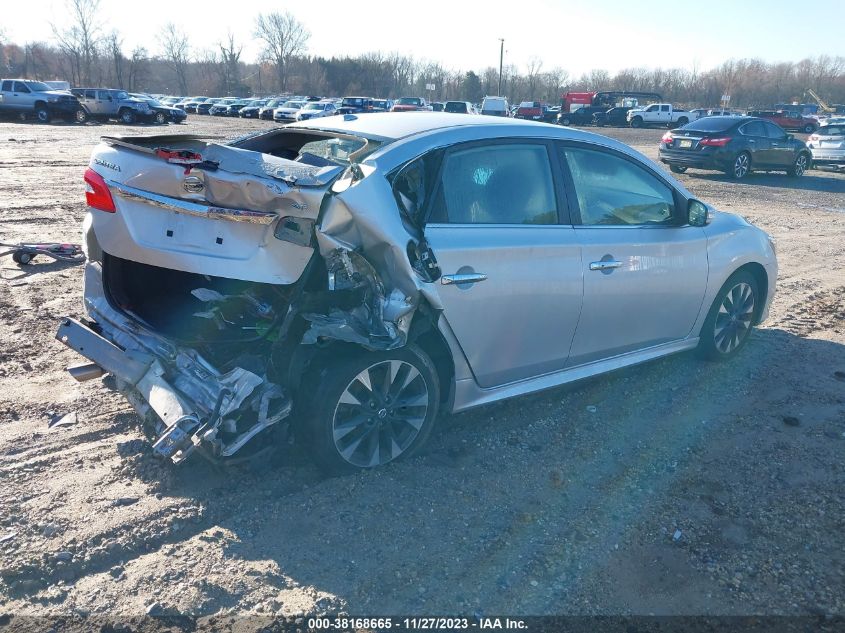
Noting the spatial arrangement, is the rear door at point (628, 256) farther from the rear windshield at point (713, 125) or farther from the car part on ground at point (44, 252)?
the rear windshield at point (713, 125)

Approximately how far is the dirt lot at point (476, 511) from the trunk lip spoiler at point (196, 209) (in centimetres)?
131

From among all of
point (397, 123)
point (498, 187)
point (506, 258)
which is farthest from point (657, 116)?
point (506, 258)

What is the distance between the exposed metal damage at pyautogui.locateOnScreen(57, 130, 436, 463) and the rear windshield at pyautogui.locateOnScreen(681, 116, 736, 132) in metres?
17.0

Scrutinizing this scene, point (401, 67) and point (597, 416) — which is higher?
point (401, 67)

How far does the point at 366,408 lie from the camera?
3584 millimetres

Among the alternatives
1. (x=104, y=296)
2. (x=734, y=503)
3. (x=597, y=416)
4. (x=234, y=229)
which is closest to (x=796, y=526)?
(x=734, y=503)

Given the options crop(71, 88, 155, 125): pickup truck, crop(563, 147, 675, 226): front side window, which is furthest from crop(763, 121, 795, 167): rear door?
crop(71, 88, 155, 125): pickup truck

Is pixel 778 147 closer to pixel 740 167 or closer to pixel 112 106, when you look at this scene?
pixel 740 167

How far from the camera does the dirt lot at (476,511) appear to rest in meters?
2.85

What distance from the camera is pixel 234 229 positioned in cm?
342

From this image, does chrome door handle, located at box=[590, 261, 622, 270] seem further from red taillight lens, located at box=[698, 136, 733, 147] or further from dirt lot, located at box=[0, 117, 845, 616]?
red taillight lens, located at box=[698, 136, 733, 147]

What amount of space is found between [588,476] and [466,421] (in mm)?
884

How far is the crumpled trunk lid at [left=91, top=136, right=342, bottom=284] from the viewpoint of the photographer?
3369 millimetres

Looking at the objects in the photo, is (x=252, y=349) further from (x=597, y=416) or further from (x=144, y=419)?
(x=597, y=416)
